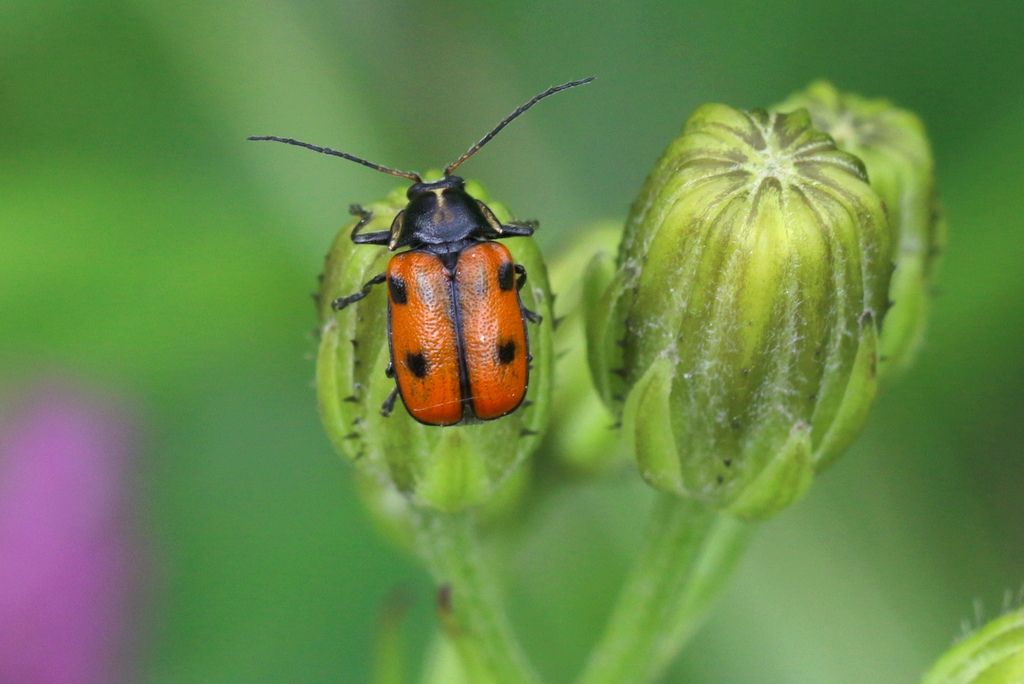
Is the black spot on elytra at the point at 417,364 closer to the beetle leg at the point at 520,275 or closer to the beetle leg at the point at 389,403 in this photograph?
the beetle leg at the point at 389,403

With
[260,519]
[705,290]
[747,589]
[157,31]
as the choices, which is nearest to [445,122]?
[157,31]

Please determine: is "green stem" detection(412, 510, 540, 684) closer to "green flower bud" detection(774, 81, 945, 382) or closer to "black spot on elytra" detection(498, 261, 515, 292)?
"black spot on elytra" detection(498, 261, 515, 292)

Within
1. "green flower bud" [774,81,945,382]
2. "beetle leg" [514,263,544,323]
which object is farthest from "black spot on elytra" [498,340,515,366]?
"green flower bud" [774,81,945,382]

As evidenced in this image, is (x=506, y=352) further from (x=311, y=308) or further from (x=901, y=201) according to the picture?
(x=311, y=308)

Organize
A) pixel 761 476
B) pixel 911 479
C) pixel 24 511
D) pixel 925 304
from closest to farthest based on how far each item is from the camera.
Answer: pixel 761 476, pixel 925 304, pixel 24 511, pixel 911 479

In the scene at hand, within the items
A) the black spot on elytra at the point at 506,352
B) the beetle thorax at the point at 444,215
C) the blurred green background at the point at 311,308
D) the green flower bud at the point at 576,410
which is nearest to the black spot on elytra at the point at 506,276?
the black spot on elytra at the point at 506,352

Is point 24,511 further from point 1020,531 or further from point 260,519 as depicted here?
point 1020,531

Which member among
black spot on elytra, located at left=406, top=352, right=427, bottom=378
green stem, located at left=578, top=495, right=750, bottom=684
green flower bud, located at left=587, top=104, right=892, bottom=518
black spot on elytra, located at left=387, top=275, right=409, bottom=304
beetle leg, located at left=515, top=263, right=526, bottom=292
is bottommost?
green stem, located at left=578, top=495, right=750, bottom=684
